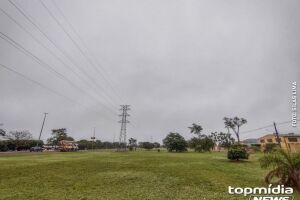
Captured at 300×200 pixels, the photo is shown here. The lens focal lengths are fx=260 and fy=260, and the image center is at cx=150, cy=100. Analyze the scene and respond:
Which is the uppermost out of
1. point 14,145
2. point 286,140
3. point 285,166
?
point 286,140

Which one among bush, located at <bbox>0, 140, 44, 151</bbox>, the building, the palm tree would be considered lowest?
the palm tree

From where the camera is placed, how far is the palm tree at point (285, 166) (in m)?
17.8

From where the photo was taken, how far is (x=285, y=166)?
1852 centimetres

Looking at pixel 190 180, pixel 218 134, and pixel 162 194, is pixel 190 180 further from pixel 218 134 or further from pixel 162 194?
pixel 218 134

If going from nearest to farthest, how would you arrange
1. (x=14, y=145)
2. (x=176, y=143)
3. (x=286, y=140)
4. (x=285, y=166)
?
(x=285, y=166)
(x=14, y=145)
(x=176, y=143)
(x=286, y=140)

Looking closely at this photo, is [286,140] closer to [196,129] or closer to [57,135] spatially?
[196,129]

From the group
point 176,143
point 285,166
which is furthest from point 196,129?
point 285,166

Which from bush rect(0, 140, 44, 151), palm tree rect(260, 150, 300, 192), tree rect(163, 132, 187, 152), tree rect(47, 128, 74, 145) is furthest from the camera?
tree rect(47, 128, 74, 145)

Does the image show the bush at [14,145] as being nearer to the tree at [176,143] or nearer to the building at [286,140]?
the tree at [176,143]

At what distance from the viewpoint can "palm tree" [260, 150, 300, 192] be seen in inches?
700

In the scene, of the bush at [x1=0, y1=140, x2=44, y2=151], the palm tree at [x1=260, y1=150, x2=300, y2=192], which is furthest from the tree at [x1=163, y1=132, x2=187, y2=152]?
the palm tree at [x1=260, y1=150, x2=300, y2=192]

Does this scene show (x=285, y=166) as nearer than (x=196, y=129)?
Yes

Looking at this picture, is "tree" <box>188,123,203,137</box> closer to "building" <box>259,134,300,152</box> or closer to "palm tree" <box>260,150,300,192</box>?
"building" <box>259,134,300,152</box>

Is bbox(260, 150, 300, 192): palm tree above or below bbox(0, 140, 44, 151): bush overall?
below
